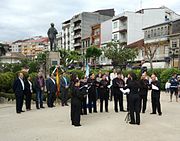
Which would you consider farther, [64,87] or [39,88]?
[64,87]

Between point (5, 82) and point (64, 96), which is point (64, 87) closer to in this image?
point (64, 96)

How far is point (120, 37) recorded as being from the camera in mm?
70000

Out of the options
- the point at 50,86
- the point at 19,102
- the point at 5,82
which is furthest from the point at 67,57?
the point at 19,102

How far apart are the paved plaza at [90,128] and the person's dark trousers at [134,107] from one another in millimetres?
283

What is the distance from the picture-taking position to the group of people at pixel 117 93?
11492 millimetres

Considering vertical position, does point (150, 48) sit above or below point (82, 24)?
below

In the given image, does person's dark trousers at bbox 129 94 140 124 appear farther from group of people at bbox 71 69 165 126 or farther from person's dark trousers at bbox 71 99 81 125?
person's dark trousers at bbox 71 99 81 125

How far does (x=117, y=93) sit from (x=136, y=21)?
182 ft

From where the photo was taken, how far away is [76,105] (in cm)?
1141

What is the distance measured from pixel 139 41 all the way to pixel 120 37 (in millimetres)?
6107

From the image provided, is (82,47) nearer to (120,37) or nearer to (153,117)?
(120,37)

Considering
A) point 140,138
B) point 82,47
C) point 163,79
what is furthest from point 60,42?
point 140,138

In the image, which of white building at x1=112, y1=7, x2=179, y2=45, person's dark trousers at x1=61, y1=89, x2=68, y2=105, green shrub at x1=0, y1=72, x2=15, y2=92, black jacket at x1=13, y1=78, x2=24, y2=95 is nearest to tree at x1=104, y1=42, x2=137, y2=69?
white building at x1=112, y1=7, x2=179, y2=45

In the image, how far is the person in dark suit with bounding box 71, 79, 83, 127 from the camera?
11.2 m
